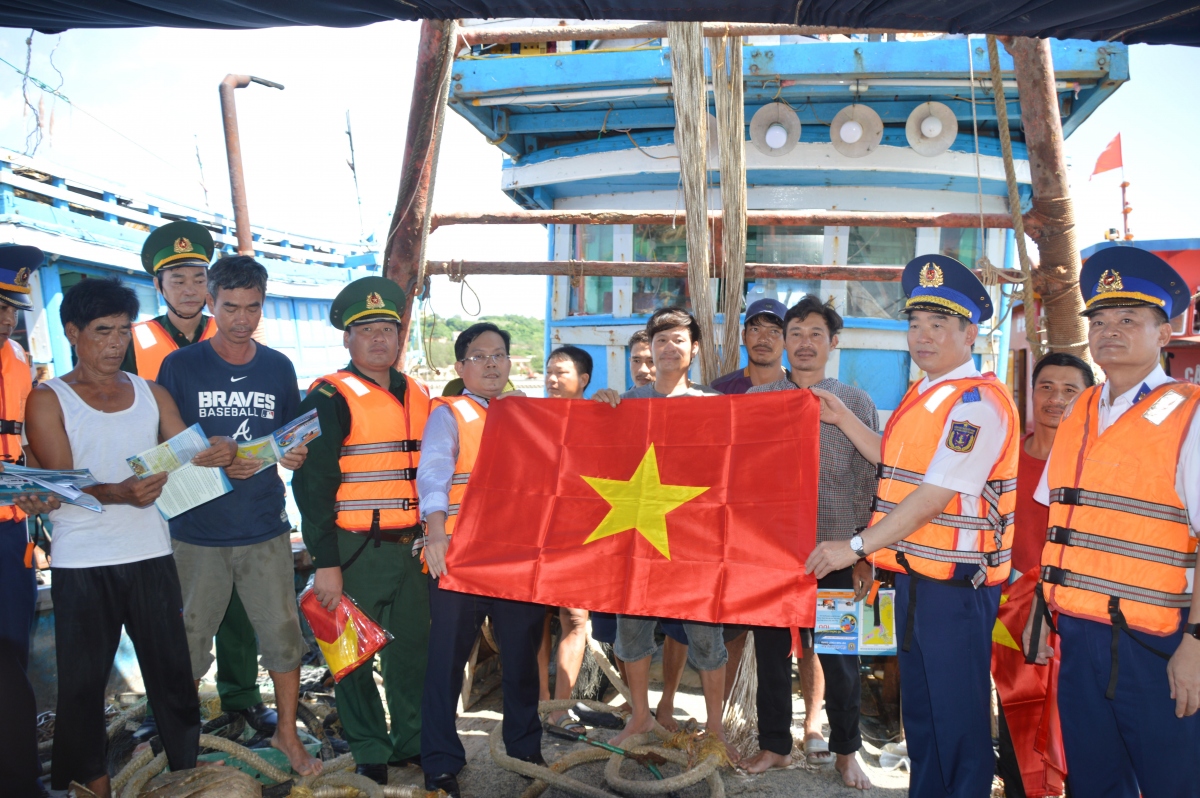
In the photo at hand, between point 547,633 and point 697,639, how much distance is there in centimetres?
141

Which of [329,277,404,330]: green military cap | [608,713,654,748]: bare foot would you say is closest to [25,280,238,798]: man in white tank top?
[329,277,404,330]: green military cap

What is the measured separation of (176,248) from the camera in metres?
4.16

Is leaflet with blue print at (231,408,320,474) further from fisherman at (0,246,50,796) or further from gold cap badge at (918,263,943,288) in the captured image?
gold cap badge at (918,263,943,288)

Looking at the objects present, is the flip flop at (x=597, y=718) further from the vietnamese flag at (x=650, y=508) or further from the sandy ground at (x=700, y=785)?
the vietnamese flag at (x=650, y=508)

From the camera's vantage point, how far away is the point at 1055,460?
291 cm

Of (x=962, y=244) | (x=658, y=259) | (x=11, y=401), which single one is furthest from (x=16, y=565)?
(x=962, y=244)

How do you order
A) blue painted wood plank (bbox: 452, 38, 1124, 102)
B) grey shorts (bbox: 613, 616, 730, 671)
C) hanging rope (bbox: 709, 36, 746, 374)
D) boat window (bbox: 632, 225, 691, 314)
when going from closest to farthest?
1. grey shorts (bbox: 613, 616, 730, 671)
2. hanging rope (bbox: 709, 36, 746, 374)
3. blue painted wood plank (bbox: 452, 38, 1124, 102)
4. boat window (bbox: 632, 225, 691, 314)

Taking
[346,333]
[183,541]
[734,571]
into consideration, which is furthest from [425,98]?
[734,571]

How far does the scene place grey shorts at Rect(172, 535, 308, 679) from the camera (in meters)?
3.77

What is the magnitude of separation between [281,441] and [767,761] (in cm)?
278

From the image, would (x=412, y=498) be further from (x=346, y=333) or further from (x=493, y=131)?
(x=493, y=131)

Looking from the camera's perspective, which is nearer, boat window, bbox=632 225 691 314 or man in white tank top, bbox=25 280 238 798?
man in white tank top, bbox=25 280 238 798

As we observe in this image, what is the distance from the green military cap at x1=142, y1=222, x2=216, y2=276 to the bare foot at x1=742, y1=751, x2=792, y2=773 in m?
3.79

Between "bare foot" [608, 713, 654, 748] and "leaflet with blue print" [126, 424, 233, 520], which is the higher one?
"leaflet with blue print" [126, 424, 233, 520]
